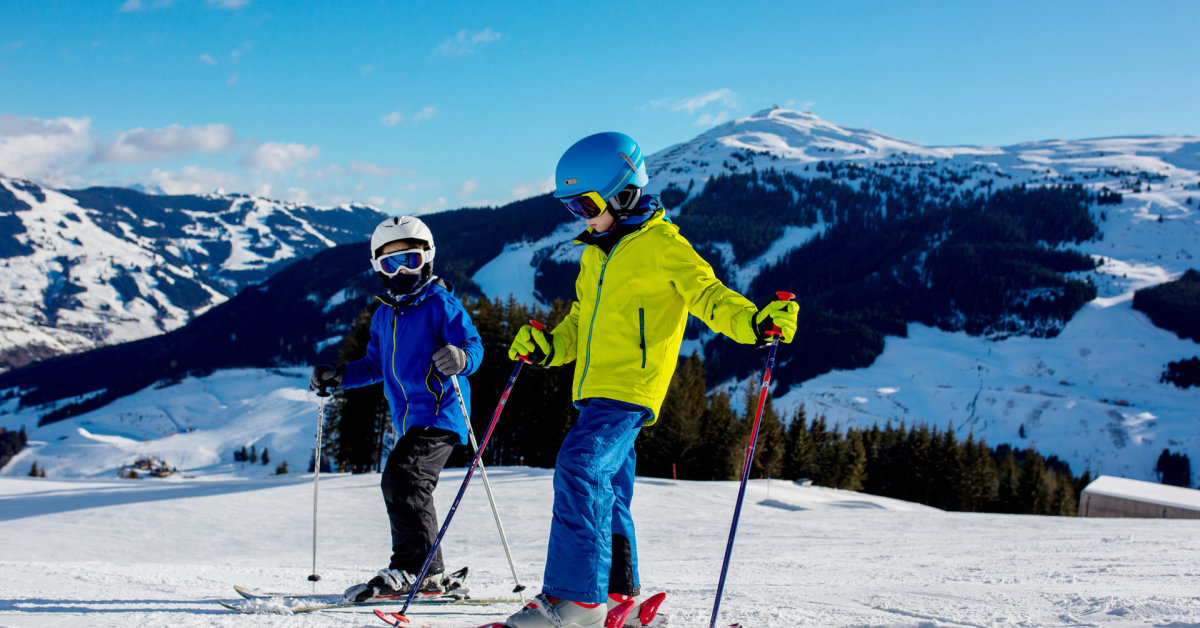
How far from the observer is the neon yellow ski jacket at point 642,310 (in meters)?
3.27

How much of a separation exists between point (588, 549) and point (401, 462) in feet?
5.67

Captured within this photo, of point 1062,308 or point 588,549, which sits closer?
point 588,549

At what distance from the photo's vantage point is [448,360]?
418 cm

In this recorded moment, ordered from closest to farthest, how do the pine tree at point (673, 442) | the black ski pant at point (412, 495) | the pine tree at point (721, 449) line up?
the black ski pant at point (412, 495)
the pine tree at point (673, 442)
the pine tree at point (721, 449)

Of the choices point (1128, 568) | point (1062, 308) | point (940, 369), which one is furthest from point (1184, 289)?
point (1128, 568)

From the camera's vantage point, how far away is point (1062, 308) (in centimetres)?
16275

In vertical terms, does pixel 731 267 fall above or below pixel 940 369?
above

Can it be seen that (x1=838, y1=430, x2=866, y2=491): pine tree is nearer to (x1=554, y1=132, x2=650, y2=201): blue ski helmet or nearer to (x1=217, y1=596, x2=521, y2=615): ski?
(x1=217, y1=596, x2=521, y2=615): ski

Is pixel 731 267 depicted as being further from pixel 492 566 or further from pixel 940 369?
pixel 492 566

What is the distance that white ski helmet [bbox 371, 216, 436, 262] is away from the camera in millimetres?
4598

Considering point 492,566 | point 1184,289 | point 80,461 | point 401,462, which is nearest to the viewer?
point 401,462

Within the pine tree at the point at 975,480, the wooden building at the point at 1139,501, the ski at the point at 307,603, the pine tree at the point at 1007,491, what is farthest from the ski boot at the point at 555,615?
the pine tree at the point at 1007,491

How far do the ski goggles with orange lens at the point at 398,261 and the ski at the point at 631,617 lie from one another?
2.15 metres

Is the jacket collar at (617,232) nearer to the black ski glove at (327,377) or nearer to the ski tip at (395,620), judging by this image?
the ski tip at (395,620)
